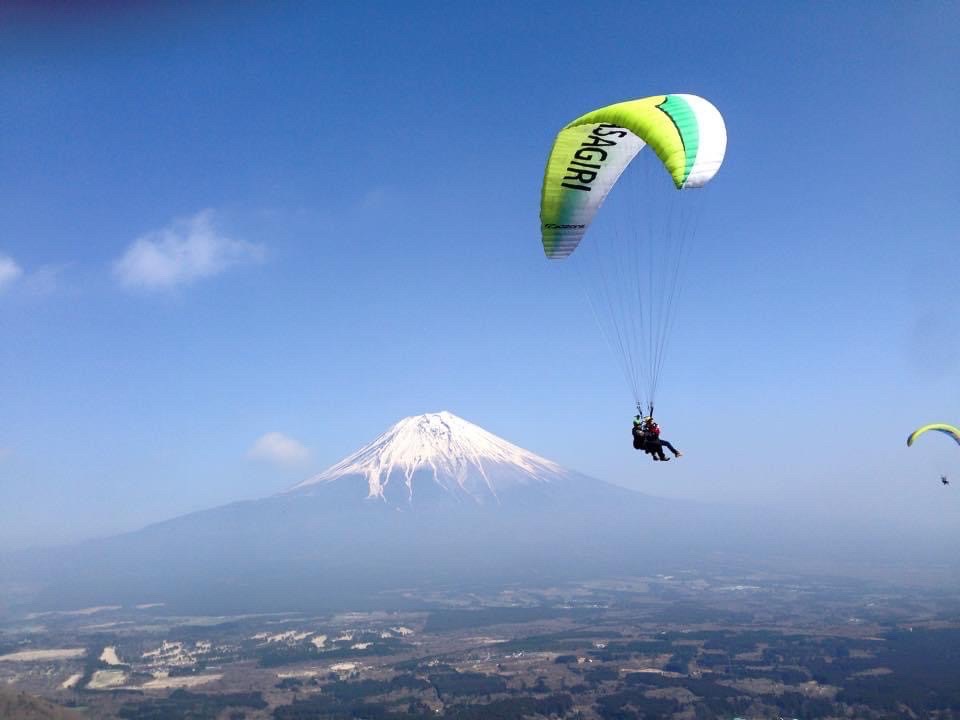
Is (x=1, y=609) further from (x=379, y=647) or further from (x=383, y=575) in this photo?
(x=379, y=647)

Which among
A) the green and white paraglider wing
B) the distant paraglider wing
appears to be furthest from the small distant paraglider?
the green and white paraglider wing

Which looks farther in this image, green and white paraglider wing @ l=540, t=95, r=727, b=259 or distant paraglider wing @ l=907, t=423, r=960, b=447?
distant paraglider wing @ l=907, t=423, r=960, b=447

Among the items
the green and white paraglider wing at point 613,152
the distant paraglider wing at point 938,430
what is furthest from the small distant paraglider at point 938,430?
the green and white paraglider wing at point 613,152

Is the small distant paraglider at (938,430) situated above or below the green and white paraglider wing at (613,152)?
below

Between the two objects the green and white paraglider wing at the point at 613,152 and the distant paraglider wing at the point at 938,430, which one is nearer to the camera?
the green and white paraglider wing at the point at 613,152

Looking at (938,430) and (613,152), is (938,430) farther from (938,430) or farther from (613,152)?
(613,152)

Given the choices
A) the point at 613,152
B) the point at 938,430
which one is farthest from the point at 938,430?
the point at 613,152

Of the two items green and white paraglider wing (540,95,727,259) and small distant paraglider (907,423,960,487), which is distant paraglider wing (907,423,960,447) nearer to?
small distant paraglider (907,423,960,487)

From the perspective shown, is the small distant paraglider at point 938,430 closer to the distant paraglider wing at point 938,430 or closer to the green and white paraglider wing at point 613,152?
the distant paraglider wing at point 938,430

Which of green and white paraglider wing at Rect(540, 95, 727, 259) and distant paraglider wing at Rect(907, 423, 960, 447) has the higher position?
green and white paraglider wing at Rect(540, 95, 727, 259)
